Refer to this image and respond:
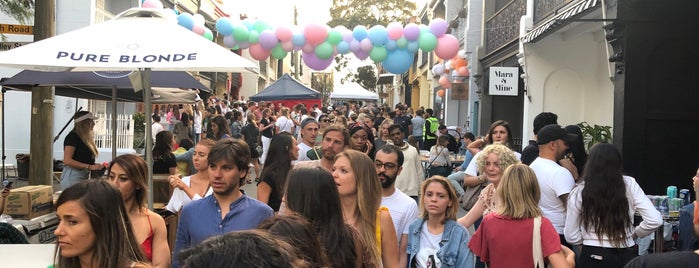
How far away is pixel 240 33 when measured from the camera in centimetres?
1609

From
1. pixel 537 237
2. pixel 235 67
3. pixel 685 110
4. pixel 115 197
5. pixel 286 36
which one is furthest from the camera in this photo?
pixel 286 36

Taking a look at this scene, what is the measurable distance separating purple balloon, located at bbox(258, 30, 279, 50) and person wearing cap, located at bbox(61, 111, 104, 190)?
727 cm

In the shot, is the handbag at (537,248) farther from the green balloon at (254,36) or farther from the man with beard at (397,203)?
the green balloon at (254,36)

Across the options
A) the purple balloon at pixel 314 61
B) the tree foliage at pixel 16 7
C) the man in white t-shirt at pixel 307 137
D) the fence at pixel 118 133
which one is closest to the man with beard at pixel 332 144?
the man in white t-shirt at pixel 307 137

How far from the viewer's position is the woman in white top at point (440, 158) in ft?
46.0

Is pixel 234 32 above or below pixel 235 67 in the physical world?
above

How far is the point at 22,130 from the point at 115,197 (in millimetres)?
17074

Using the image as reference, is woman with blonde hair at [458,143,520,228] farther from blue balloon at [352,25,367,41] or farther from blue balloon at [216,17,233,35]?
blue balloon at [216,17,233,35]

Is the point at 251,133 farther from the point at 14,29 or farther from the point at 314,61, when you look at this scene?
the point at 14,29

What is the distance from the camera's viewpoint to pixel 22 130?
18.7 metres

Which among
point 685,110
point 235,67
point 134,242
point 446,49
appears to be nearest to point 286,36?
point 446,49

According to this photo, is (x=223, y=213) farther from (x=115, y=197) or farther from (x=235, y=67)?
(x=235, y=67)

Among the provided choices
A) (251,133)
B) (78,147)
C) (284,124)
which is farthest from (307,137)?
(284,124)

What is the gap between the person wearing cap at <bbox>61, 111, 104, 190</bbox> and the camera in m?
9.03
